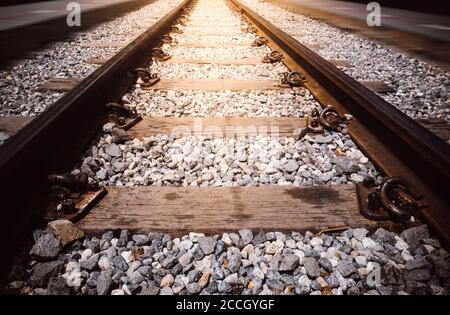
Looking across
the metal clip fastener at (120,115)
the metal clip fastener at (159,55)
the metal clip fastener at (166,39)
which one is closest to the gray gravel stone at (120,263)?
the metal clip fastener at (120,115)

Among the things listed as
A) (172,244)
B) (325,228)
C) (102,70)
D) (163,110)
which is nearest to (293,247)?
(325,228)

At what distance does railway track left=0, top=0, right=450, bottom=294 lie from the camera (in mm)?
1450

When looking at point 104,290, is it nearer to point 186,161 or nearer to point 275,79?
point 186,161

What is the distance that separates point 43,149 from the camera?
165 centimetres

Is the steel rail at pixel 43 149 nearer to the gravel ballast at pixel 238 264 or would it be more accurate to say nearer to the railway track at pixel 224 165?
the railway track at pixel 224 165

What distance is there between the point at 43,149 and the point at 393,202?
68.3 inches

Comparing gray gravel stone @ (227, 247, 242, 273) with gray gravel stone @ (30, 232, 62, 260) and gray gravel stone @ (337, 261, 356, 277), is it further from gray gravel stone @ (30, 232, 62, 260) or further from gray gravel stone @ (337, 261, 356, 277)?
gray gravel stone @ (30, 232, 62, 260)

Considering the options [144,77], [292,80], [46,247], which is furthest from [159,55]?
[46,247]

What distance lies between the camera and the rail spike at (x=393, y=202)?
1468 mm

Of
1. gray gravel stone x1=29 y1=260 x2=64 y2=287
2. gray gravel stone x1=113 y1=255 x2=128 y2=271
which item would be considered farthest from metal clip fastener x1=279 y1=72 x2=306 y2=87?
gray gravel stone x1=29 y1=260 x2=64 y2=287

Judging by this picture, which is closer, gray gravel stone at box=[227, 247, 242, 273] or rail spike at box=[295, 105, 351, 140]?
gray gravel stone at box=[227, 247, 242, 273]

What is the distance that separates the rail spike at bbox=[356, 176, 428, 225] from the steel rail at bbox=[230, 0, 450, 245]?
5 cm
